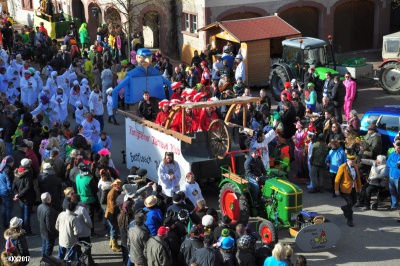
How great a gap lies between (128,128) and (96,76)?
7382 millimetres

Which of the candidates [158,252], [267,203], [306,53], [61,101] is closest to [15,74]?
[61,101]

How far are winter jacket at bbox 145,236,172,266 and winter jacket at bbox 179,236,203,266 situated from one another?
0.69ft

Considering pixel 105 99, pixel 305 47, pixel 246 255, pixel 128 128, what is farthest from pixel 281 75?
pixel 246 255

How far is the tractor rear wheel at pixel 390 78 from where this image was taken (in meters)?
23.6

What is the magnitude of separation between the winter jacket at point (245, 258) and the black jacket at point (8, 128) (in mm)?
8674

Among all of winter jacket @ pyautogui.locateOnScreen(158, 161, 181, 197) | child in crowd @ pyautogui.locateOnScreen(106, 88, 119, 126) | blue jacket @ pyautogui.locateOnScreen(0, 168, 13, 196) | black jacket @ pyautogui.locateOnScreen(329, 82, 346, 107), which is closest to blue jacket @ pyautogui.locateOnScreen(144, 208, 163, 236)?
winter jacket @ pyautogui.locateOnScreen(158, 161, 181, 197)

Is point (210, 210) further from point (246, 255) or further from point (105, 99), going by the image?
point (105, 99)

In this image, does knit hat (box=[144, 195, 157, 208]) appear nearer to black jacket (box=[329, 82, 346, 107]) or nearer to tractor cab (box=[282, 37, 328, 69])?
black jacket (box=[329, 82, 346, 107])

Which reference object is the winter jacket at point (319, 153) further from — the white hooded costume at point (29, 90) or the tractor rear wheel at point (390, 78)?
the white hooded costume at point (29, 90)

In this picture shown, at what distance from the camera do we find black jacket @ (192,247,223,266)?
10.5 meters

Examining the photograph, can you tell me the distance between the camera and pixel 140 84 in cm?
1777

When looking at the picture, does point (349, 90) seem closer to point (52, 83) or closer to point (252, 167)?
point (252, 167)

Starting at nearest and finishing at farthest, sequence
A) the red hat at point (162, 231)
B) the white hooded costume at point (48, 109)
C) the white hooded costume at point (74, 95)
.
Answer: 1. the red hat at point (162, 231)
2. the white hooded costume at point (48, 109)
3. the white hooded costume at point (74, 95)

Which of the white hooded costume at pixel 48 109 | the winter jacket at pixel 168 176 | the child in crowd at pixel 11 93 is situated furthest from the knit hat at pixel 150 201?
the child in crowd at pixel 11 93
